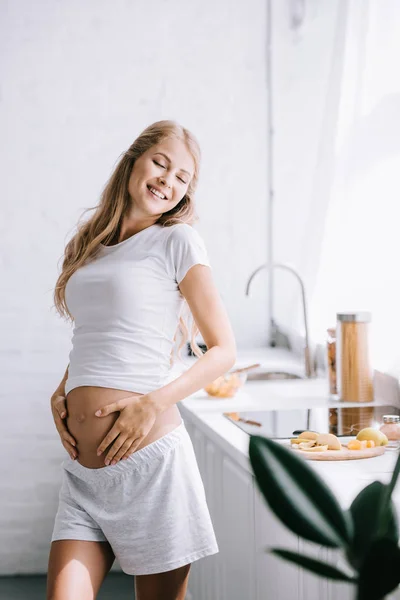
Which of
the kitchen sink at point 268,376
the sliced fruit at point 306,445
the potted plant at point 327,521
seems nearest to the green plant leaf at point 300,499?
the potted plant at point 327,521

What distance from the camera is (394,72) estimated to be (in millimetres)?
2402

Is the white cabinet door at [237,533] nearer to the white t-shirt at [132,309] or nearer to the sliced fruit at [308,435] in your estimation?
the sliced fruit at [308,435]

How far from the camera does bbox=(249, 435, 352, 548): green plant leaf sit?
58 cm

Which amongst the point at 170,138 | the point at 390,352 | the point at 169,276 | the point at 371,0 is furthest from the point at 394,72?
the point at 169,276

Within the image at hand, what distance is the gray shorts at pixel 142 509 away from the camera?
1.54m

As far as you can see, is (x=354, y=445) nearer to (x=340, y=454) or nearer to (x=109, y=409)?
(x=340, y=454)

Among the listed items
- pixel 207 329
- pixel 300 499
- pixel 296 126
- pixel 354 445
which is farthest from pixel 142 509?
pixel 296 126

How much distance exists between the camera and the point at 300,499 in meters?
0.59

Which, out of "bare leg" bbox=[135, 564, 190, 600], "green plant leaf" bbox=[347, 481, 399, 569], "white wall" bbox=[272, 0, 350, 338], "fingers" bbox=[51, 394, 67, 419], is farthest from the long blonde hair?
"white wall" bbox=[272, 0, 350, 338]

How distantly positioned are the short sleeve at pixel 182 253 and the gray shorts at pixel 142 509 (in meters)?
0.32

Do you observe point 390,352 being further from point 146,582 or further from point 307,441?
point 146,582

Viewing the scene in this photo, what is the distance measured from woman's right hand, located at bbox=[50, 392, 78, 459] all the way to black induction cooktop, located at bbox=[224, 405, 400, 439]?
0.50 metres

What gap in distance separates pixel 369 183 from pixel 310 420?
866mm

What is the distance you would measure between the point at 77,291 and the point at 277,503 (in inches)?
43.4
